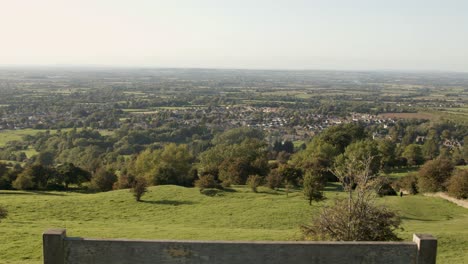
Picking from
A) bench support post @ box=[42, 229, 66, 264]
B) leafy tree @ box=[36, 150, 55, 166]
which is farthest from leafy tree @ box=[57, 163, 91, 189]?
bench support post @ box=[42, 229, 66, 264]

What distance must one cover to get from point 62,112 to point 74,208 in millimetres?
138467

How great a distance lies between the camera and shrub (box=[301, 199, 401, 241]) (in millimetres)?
15578

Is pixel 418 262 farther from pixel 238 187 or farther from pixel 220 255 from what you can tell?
pixel 238 187

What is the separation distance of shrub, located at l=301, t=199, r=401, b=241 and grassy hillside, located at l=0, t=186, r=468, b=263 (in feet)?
17.6

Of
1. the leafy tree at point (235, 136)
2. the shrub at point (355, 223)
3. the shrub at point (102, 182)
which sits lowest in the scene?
the leafy tree at point (235, 136)

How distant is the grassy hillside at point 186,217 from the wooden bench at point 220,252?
916 cm

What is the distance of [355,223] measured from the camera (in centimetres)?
1569

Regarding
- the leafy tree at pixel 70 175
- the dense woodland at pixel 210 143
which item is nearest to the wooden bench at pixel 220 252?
the dense woodland at pixel 210 143

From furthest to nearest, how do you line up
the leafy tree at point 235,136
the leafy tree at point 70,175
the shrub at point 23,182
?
the leafy tree at point 235,136, the leafy tree at point 70,175, the shrub at point 23,182

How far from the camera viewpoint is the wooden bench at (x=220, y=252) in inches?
447

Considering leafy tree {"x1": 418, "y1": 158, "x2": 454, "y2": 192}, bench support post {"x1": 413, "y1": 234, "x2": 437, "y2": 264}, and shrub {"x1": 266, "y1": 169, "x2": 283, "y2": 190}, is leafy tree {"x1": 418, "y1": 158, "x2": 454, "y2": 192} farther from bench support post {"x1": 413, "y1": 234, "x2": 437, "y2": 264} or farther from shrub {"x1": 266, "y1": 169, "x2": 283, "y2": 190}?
bench support post {"x1": 413, "y1": 234, "x2": 437, "y2": 264}

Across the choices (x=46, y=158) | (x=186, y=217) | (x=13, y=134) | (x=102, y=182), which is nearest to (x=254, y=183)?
(x=186, y=217)

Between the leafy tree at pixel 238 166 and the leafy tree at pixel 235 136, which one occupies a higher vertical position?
the leafy tree at pixel 238 166

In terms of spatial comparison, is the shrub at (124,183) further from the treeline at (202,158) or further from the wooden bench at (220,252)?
the wooden bench at (220,252)
